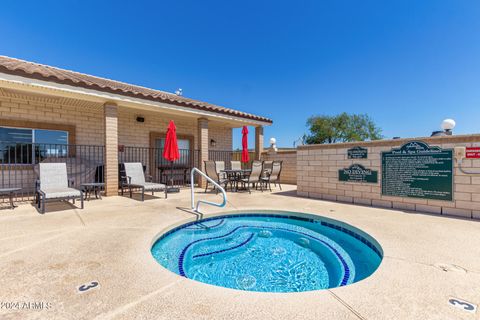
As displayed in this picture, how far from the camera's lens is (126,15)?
39.5 ft

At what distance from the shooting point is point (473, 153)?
456 centimetres

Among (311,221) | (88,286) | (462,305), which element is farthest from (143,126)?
(462,305)

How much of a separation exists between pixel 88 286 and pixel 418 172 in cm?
642

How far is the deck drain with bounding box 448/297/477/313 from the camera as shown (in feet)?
5.58

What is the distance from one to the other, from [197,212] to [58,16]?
40.8 feet

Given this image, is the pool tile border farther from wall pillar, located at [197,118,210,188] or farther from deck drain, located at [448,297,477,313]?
wall pillar, located at [197,118,210,188]

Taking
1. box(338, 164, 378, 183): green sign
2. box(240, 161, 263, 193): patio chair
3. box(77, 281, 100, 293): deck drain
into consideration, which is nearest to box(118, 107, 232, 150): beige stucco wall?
box(240, 161, 263, 193): patio chair

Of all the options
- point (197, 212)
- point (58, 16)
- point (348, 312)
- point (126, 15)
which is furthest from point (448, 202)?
point (58, 16)

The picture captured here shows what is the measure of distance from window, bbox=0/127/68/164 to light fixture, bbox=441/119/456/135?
439 inches

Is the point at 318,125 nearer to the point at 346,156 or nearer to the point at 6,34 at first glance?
the point at 346,156

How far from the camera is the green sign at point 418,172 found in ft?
16.0

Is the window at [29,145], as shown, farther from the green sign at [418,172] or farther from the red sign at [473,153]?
the red sign at [473,153]

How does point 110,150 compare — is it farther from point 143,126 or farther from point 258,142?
point 258,142

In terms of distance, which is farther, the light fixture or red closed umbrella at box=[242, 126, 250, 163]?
red closed umbrella at box=[242, 126, 250, 163]
